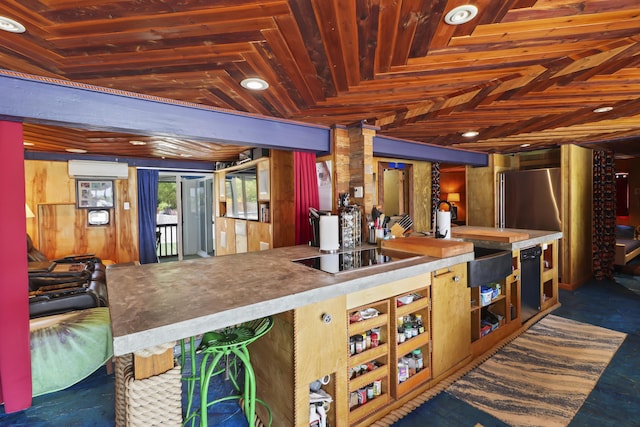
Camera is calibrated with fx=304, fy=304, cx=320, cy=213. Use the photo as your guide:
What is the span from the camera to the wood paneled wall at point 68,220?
490cm

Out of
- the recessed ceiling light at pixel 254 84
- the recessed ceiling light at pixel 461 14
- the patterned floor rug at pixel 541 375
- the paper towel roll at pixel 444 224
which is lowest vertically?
the patterned floor rug at pixel 541 375

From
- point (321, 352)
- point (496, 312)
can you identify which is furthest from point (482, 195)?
point (321, 352)

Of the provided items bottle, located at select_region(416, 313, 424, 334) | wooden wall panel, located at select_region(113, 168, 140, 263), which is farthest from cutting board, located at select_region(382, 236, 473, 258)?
wooden wall panel, located at select_region(113, 168, 140, 263)

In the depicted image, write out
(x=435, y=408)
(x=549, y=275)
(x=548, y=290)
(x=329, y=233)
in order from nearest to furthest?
1. (x=435, y=408)
2. (x=329, y=233)
3. (x=549, y=275)
4. (x=548, y=290)

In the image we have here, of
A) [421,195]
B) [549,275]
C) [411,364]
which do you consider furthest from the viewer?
[421,195]

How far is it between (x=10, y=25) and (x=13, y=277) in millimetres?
1600

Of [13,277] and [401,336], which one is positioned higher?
[13,277]

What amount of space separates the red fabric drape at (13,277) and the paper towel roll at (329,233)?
6.67ft

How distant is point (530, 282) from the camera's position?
3.29 m

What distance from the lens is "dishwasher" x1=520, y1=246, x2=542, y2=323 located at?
317cm

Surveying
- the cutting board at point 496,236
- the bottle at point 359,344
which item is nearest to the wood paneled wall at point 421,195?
the cutting board at point 496,236

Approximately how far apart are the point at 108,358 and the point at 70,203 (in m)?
3.95

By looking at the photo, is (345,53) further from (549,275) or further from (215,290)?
(549,275)

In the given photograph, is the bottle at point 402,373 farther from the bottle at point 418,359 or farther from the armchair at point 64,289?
the armchair at point 64,289
